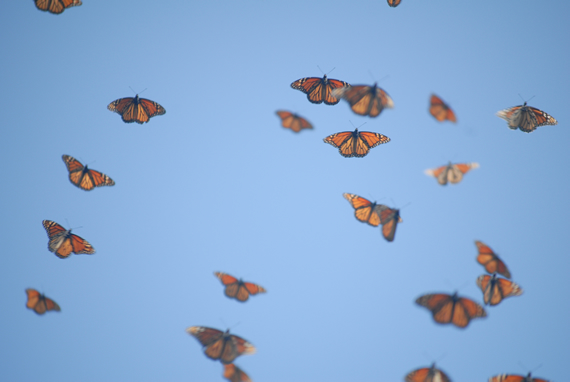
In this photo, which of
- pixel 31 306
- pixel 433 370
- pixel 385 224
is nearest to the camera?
pixel 433 370

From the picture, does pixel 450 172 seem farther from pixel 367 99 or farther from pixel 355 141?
pixel 367 99

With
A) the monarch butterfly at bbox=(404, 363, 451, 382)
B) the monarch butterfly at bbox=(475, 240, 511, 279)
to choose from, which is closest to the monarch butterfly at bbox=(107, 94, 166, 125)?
the monarch butterfly at bbox=(475, 240, 511, 279)

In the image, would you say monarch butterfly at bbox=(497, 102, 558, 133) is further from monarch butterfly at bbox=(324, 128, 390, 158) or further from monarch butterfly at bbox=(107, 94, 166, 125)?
monarch butterfly at bbox=(107, 94, 166, 125)

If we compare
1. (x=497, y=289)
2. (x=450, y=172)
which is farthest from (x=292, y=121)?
(x=497, y=289)

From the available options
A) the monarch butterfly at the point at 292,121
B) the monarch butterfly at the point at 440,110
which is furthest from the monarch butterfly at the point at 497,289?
the monarch butterfly at the point at 292,121

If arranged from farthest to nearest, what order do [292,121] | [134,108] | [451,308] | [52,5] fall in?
[292,121] → [134,108] → [52,5] → [451,308]

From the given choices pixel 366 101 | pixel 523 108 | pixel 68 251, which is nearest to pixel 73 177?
pixel 68 251

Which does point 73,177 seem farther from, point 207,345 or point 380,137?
point 380,137
